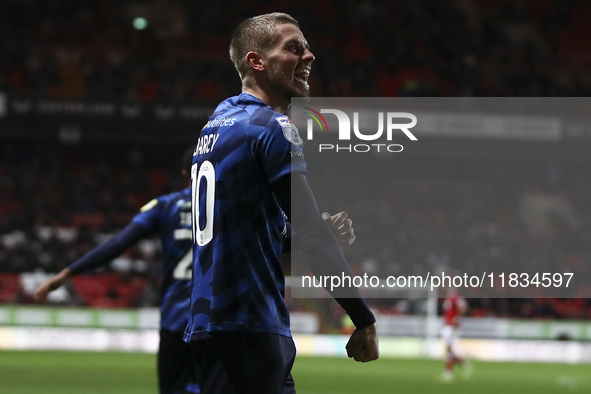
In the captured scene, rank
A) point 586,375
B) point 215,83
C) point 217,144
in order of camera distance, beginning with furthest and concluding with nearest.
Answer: point 215,83 → point 586,375 → point 217,144

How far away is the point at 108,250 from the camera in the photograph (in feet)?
17.9

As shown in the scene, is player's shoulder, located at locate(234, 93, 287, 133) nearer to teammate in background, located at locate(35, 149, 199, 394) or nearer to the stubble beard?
the stubble beard

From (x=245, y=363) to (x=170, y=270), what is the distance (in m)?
2.84

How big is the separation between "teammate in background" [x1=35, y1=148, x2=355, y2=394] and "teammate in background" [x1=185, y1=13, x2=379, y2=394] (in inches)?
95.5

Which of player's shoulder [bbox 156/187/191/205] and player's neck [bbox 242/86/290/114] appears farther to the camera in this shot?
player's shoulder [bbox 156/187/191/205]

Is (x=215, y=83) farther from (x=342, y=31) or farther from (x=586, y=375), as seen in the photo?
(x=586, y=375)

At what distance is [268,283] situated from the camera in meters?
2.89

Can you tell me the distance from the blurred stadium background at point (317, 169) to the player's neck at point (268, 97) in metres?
16.9

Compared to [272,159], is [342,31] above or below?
above

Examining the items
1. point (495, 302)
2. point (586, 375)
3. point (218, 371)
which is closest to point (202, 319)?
point (218, 371)

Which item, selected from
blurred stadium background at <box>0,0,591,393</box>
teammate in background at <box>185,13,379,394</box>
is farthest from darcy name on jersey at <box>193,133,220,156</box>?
blurred stadium background at <box>0,0,591,393</box>

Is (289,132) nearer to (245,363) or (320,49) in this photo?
(245,363)

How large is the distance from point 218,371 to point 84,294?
19.5m

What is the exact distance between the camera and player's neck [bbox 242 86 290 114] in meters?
3.06
